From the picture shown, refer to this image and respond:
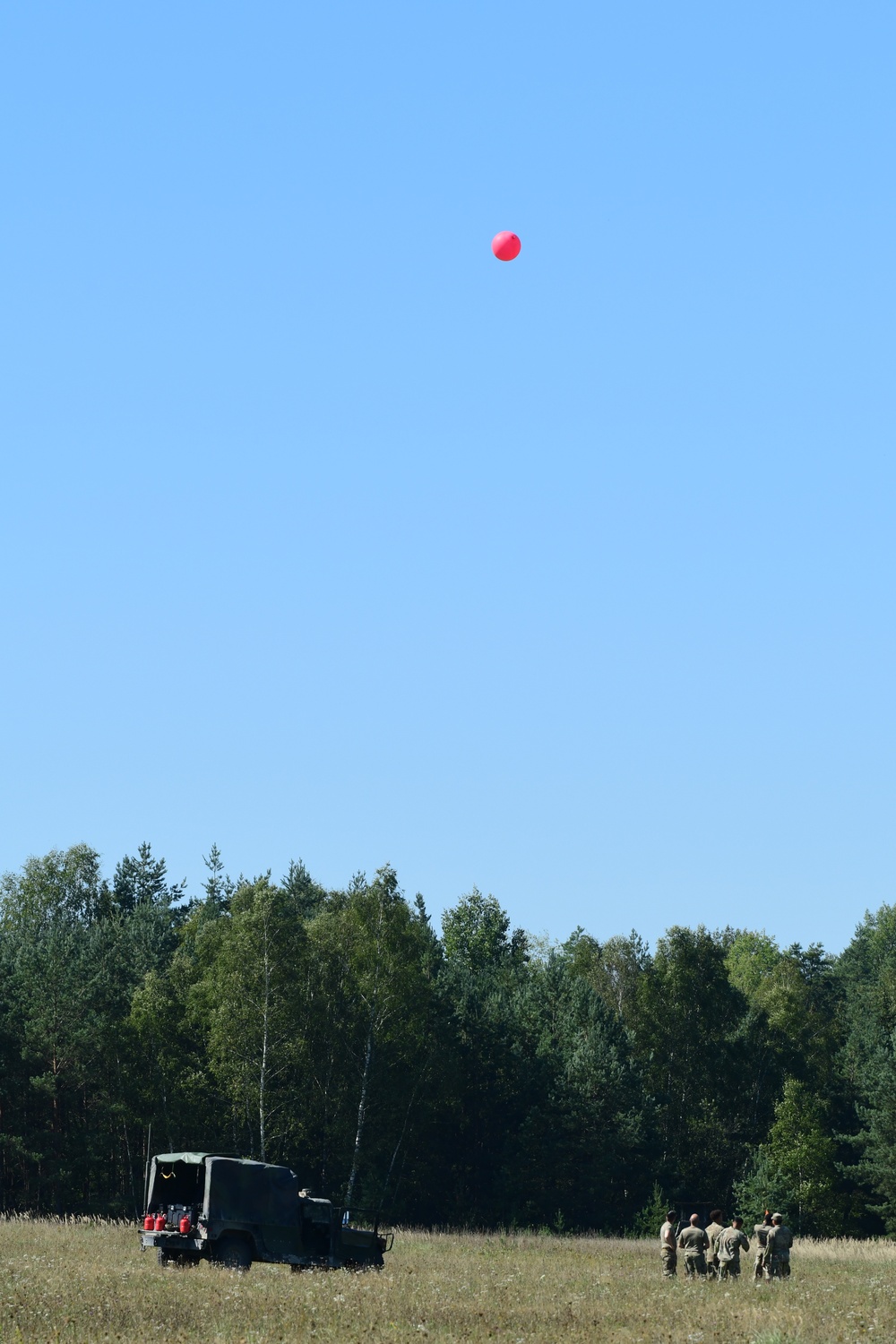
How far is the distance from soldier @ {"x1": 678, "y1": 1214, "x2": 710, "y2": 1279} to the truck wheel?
8764 millimetres

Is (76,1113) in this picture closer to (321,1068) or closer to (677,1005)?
(321,1068)

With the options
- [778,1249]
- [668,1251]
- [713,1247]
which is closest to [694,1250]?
[668,1251]

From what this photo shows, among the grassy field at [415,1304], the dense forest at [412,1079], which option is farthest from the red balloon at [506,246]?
the dense forest at [412,1079]

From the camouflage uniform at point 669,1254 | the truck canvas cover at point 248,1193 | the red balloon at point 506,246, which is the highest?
the red balloon at point 506,246

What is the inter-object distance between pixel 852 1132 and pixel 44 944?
41.4m

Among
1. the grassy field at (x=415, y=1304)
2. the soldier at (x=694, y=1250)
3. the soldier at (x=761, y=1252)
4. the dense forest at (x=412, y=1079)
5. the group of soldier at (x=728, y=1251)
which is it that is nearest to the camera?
the grassy field at (x=415, y=1304)

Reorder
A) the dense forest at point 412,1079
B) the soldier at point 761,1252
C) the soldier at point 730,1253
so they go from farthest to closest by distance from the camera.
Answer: the dense forest at point 412,1079, the soldier at point 761,1252, the soldier at point 730,1253

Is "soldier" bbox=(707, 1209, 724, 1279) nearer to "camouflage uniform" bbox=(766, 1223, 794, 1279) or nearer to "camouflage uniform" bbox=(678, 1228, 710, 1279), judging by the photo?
"camouflage uniform" bbox=(678, 1228, 710, 1279)

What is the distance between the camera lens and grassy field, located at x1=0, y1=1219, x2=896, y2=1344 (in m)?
19.3

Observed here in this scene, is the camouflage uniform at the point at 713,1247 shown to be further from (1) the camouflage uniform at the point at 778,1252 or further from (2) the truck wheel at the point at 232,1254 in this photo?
(2) the truck wheel at the point at 232,1254

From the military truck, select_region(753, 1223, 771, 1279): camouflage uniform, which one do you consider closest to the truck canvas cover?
the military truck

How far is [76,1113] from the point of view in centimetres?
5909

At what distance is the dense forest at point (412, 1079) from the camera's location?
55438mm

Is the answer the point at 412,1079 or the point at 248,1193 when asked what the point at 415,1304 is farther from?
the point at 412,1079
